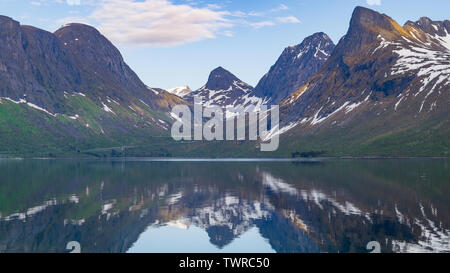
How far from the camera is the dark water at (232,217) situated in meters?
67.1

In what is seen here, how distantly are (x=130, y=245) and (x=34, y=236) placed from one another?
578 inches

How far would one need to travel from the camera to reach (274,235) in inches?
2943

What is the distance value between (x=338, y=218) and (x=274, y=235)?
49.0ft

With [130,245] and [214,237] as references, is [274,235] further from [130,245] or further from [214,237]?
[130,245]

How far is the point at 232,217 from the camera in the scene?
92.2m

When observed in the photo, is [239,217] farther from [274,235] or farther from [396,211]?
[396,211]

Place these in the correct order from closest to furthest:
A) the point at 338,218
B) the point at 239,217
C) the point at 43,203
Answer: the point at 338,218, the point at 239,217, the point at 43,203

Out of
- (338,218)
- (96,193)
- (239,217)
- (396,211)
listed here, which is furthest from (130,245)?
(96,193)

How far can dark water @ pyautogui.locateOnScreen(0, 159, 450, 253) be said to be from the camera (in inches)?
2640
